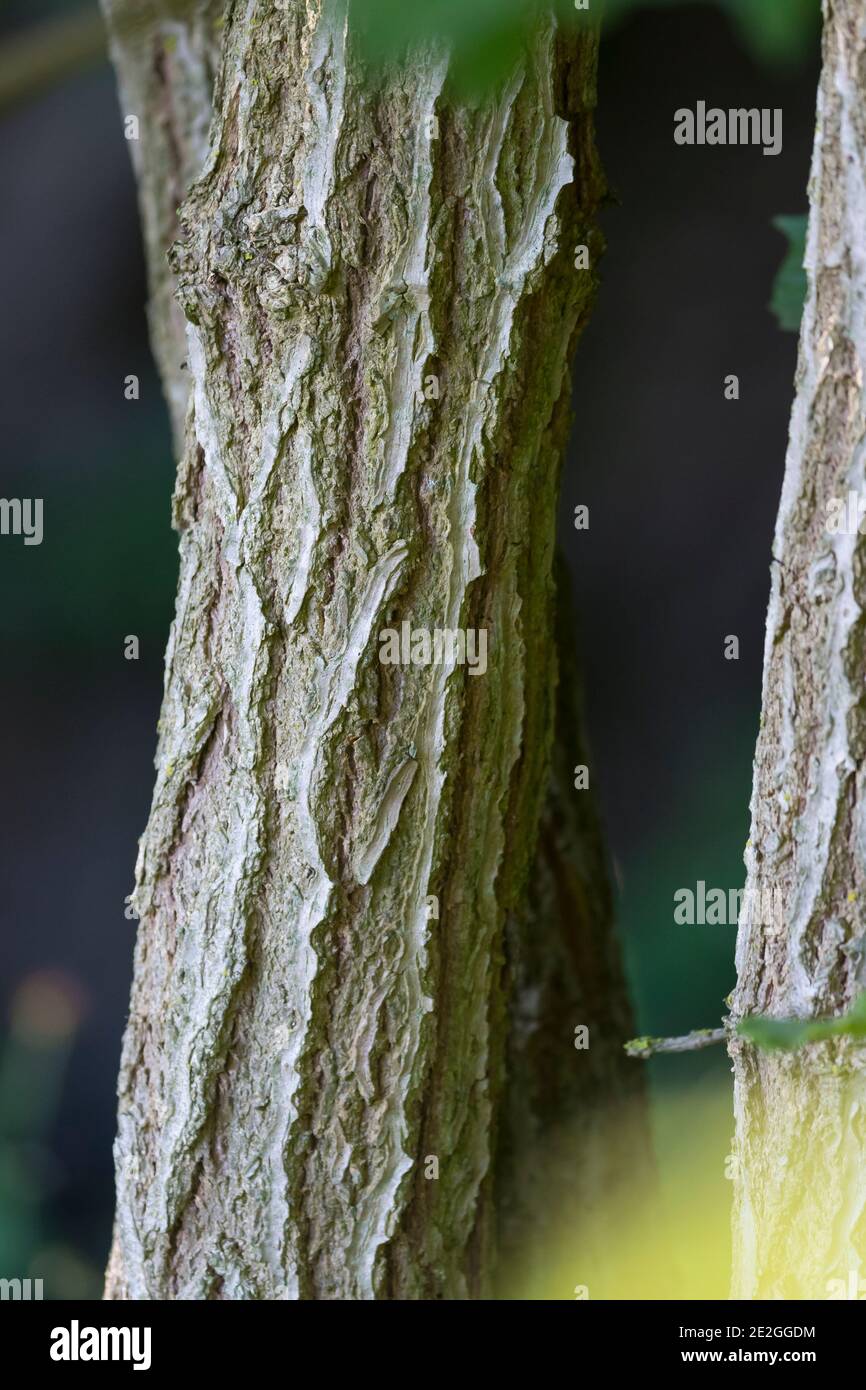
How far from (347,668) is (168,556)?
1569 millimetres

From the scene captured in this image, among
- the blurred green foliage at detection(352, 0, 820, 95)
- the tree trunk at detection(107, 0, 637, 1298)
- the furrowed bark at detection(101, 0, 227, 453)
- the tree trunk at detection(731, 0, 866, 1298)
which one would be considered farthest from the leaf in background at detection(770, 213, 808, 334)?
the blurred green foliage at detection(352, 0, 820, 95)

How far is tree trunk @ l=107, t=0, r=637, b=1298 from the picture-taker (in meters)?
1.14

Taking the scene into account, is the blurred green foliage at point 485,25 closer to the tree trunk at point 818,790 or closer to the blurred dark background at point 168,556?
the tree trunk at point 818,790

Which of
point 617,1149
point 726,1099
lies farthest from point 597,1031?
point 726,1099

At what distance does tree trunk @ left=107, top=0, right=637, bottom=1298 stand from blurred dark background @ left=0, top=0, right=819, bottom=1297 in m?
1.42

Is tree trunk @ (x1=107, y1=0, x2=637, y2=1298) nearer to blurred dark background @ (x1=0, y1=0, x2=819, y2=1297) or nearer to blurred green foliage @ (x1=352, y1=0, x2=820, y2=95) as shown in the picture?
blurred green foliage @ (x1=352, y1=0, x2=820, y2=95)

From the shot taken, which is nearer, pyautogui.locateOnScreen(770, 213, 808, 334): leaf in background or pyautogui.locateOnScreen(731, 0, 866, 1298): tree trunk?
pyautogui.locateOnScreen(731, 0, 866, 1298): tree trunk

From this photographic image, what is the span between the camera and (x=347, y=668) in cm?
118

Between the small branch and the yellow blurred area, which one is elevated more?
the small branch

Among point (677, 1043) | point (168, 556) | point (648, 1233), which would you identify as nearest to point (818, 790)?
point (677, 1043)

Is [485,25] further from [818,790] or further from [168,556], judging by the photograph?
[168,556]

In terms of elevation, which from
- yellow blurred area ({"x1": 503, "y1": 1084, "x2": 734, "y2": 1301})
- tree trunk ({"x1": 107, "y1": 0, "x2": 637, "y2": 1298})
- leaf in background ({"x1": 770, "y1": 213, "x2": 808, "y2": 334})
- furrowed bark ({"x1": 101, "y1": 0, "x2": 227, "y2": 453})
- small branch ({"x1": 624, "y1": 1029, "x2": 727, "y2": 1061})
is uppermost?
furrowed bark ({"x1": 101, "y1": 0, "x2": 227, "y2": 453})

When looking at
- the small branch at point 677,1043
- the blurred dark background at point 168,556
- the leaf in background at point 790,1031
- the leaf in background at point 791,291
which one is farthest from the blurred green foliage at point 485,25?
the blurred dark background at point 168,556
